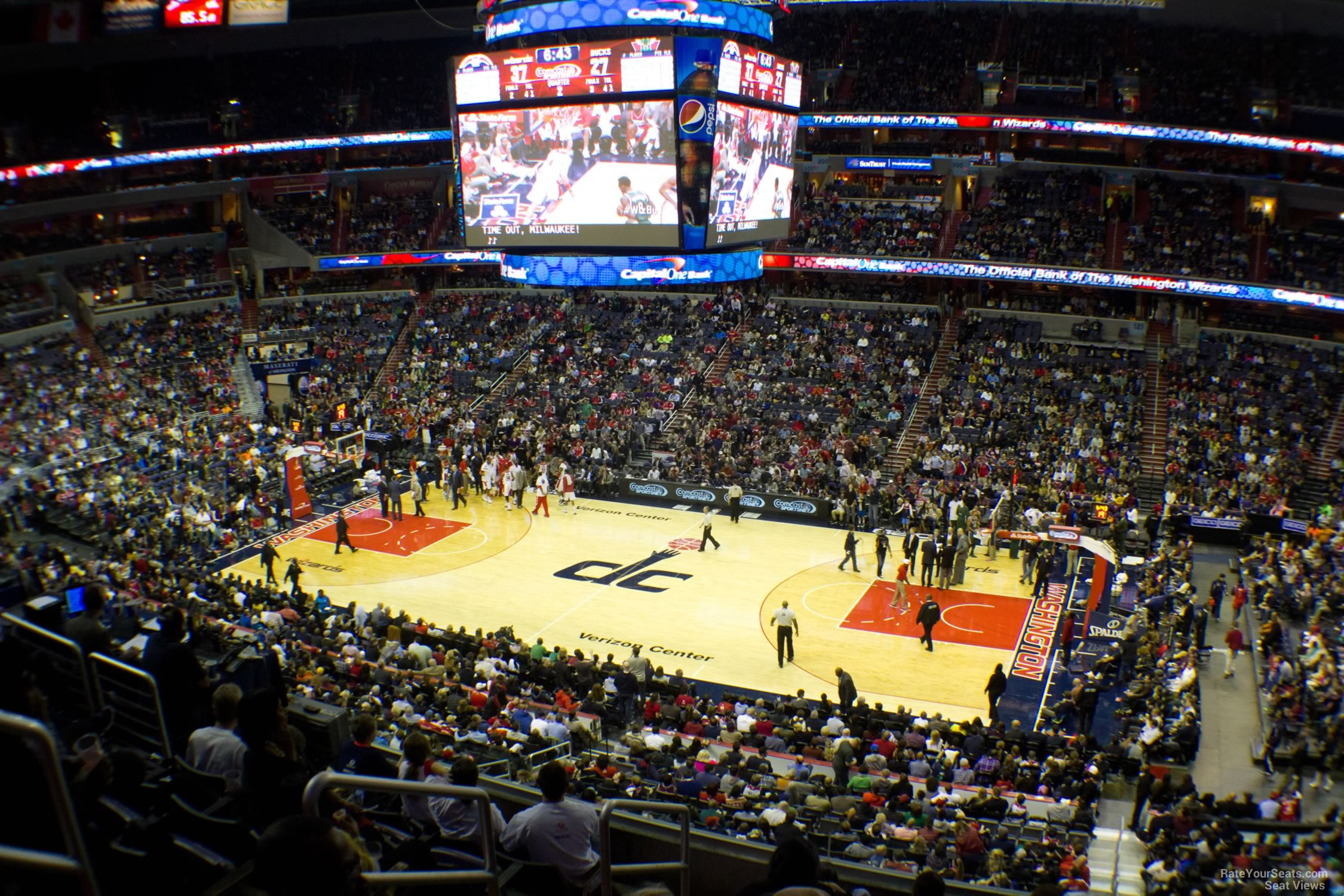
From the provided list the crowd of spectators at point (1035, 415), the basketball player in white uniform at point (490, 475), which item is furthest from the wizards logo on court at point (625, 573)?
the crowd of spectators at point (1035, 415)

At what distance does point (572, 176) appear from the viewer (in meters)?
21.4

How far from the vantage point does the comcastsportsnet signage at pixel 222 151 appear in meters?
41.8

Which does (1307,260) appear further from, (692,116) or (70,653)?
(70,653)

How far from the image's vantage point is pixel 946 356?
3669 cm

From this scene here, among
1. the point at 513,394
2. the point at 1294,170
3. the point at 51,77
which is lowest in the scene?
the point at 513,394

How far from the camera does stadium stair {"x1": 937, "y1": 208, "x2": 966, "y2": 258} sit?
39219 mm

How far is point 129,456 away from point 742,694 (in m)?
22.9

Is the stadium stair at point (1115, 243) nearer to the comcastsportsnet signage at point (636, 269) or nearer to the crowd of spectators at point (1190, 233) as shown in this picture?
the crowd of spectators at point (1190, 233)

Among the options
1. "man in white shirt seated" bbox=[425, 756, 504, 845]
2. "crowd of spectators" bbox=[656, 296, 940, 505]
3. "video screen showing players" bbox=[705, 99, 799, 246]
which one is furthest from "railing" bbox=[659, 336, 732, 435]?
"man in white shirt seated" bbox=[425, 756, 504, 845]

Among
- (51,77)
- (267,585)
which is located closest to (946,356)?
(267,585)

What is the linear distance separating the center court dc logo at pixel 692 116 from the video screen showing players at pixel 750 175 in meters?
0.37

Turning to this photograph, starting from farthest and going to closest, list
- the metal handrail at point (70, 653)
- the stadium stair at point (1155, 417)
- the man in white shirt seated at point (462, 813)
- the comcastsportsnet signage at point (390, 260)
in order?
the comcastsportsnet signage at point (390, 260)
the stadium stair at point (1155, 417)
the metal handrail at point (70, 653)
the man in white shirt seated at point (462, 813)

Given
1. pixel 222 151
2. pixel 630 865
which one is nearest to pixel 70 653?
pixel 630 865

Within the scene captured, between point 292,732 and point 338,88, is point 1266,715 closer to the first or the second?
point 292,732
